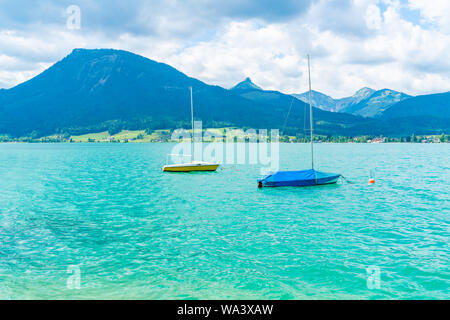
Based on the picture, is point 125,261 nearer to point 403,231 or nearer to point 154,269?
point 154,269

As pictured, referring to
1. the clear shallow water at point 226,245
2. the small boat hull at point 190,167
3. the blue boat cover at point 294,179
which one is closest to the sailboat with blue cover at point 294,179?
the blue boat cover at point 294,179

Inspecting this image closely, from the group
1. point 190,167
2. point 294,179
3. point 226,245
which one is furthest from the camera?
point 190,167

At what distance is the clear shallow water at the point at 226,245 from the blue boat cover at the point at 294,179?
5.53m

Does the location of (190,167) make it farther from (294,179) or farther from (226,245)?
(226,245)

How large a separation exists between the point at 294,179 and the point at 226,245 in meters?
29.7

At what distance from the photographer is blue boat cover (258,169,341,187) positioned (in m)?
50.4

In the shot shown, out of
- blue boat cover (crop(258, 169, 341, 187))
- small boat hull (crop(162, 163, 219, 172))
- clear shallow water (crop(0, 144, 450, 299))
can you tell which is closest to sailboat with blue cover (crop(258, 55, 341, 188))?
blue boat cover (crop(258, 169, 341, 187))

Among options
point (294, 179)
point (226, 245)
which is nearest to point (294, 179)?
point (294, 179)

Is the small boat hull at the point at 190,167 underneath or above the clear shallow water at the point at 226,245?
above

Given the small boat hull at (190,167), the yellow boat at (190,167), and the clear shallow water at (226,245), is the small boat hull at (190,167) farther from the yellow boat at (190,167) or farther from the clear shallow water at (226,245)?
the clear shallow water at (226,245)

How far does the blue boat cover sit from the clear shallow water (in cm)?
553

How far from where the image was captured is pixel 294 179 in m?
51.2

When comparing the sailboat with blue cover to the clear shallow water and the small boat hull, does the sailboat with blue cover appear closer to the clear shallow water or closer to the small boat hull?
the clear shallow water

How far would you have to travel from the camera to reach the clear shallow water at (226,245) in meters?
16.9
